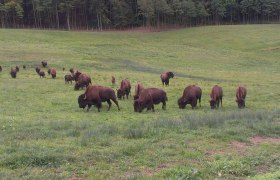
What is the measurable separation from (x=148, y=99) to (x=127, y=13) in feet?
288

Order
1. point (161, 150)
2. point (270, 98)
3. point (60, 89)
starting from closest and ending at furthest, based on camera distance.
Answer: point (161, 150)
point (270, 98)
point (60, 89)

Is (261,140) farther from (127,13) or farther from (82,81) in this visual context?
(127,13)

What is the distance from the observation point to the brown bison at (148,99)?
76.2 ft

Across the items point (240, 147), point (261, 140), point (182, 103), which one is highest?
point (240, 147)

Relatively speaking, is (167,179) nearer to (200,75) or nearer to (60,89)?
(60,89)

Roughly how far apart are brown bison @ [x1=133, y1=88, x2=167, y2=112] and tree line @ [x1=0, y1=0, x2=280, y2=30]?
77.1 metres

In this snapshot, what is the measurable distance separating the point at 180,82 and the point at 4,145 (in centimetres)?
2491

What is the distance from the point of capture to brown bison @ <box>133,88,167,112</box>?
76.2 ft

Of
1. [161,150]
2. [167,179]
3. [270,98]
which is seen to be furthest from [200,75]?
[167,179]

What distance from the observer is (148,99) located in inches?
926

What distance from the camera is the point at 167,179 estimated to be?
10.5 meters

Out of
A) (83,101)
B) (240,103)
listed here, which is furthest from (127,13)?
(83,101)

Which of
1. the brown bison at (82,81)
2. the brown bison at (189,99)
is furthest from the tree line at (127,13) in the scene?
the brown bison at (189,99)

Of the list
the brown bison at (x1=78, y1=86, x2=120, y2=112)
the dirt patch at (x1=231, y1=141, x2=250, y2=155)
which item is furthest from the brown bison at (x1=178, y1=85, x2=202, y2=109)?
the dirt patch at (x1=231, y1=141, x2=250, y2=155)
